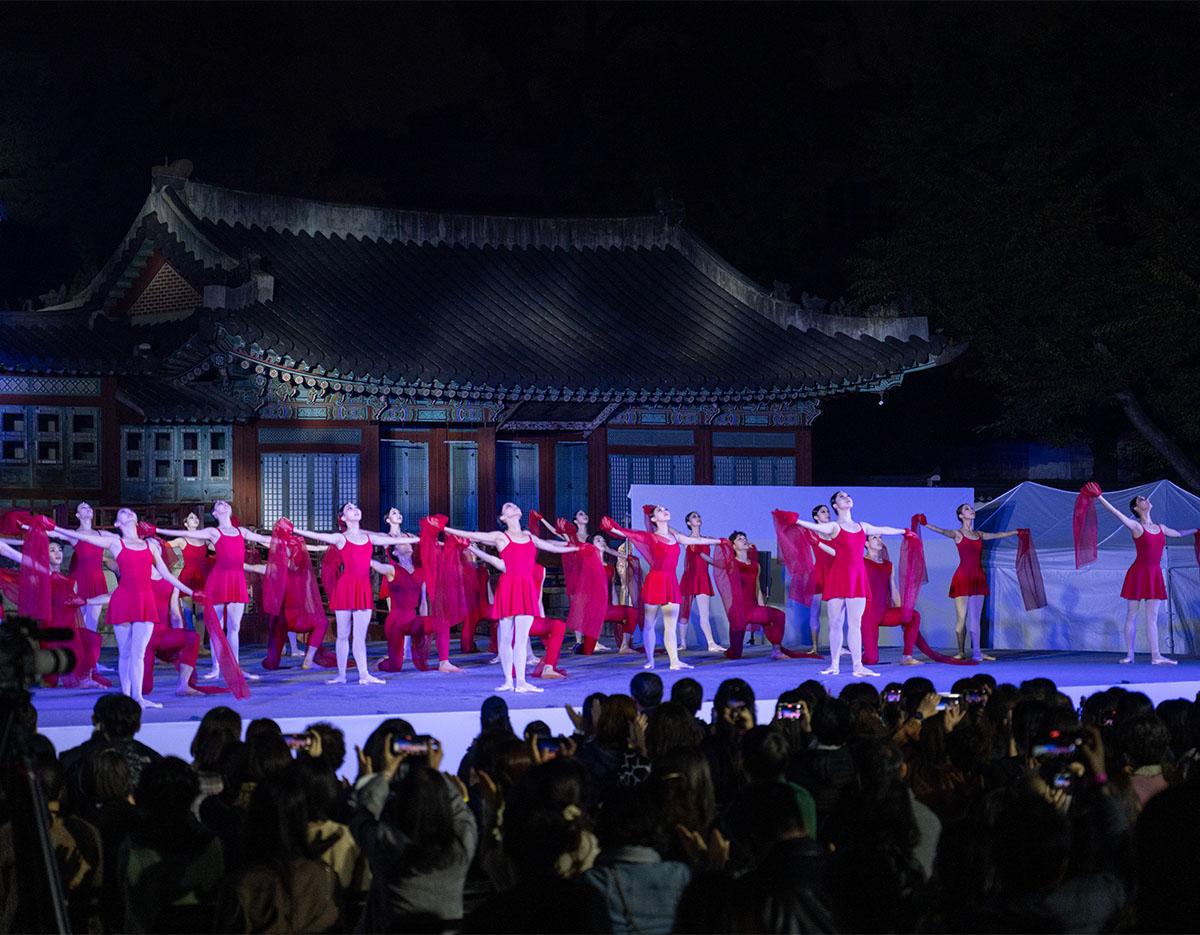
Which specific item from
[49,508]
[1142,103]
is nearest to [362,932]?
[49,508]

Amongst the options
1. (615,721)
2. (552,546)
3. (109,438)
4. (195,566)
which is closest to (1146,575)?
(552,546)

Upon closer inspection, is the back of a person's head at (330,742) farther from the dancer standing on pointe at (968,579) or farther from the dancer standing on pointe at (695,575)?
the dancer standing on pointe at (968,579)

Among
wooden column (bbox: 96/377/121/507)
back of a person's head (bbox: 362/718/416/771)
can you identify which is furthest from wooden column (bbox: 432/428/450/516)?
back of a person's head (bbox: 362/718/416/771)

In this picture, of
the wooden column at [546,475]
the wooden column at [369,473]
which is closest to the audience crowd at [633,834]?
the wooden column at [369,473]

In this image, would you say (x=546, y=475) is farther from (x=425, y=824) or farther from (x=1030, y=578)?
(x=425, y=824)

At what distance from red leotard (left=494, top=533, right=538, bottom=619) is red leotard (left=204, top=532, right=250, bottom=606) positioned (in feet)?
7.35

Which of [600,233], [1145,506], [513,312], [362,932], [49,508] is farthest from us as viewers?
[600,233]

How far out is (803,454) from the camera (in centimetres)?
2036

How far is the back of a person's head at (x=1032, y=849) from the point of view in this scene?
3826mm

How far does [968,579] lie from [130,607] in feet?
27.2

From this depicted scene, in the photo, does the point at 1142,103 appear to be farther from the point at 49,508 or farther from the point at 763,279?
the point at 49,508

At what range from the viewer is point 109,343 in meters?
18.5

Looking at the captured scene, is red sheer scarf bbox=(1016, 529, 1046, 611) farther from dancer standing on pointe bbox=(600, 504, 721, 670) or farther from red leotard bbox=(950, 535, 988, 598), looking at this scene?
dancer standing on pointe bbox=(600, 504, 721, 670)

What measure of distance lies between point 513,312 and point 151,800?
613 inches
